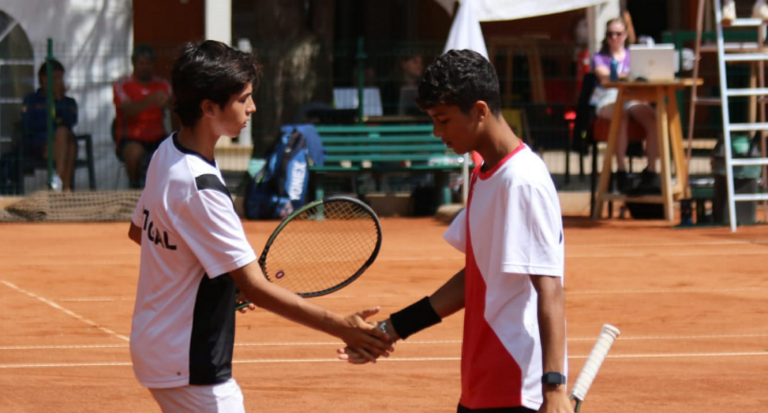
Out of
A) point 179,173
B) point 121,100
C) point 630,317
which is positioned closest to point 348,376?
point 630,317

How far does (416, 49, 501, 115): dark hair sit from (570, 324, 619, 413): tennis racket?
76 cm

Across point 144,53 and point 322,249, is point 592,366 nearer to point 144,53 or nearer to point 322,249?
point 322,249

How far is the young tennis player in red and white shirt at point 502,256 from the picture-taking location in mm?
2992

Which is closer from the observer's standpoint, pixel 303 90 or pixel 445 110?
pixel 445 110

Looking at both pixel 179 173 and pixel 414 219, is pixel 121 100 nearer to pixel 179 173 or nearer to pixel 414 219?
pixel 414 219

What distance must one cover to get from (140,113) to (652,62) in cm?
598

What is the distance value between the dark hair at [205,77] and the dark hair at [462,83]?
1.80 ft

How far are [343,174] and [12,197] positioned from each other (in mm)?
4017

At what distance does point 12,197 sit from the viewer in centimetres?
1388

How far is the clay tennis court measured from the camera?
Result: 5.70 metres

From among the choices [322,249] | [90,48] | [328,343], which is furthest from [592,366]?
[90,48]

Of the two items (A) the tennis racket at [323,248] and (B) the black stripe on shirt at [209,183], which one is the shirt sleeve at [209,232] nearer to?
(B) the black stripe on shirt at [209,183]

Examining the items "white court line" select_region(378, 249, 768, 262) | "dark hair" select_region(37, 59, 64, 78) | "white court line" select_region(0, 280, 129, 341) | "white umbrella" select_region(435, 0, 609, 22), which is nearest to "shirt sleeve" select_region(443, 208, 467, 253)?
"white court line" select_region(0, 280, 129, 341)

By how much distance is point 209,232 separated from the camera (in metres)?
3.14
